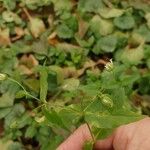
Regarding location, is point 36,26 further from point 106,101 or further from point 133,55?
point 106,101

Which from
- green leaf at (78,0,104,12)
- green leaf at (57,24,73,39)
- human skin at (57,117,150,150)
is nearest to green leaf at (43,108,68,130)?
human skin at (57,117,150,150)

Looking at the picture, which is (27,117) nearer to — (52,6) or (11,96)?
(11,96)

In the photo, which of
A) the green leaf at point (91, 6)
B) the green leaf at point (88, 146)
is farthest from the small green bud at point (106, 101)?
the green leaf at point (91, 6)

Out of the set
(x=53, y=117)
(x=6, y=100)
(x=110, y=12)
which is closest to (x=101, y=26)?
(x=110, y=12)

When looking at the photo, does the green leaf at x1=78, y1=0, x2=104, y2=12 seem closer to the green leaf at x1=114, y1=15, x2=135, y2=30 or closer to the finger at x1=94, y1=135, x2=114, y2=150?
the green leaf at x1=114, y1=15, x2=135, y2=30

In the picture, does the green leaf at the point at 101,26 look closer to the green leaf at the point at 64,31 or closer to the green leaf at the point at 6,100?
the green leaf at the point at 64,31

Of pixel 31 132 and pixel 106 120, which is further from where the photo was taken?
pixel 31 132
